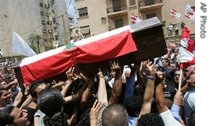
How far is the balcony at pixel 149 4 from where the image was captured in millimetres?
36719

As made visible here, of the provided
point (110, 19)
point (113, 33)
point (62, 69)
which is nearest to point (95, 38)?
point (113, 33)

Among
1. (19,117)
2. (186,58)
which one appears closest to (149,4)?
(186,58)

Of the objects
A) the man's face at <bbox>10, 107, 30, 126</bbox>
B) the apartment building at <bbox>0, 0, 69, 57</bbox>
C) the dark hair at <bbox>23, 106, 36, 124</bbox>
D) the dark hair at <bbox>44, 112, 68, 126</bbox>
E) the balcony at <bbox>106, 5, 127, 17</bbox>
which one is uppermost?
the dark hair at <bbox>44, 112, 68, 126</bbox>

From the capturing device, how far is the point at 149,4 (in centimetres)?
3728

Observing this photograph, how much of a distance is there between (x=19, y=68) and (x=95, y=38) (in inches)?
46.5

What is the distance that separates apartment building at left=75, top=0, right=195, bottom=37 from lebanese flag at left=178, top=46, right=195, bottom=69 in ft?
101

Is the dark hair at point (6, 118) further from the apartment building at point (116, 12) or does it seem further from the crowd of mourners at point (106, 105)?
the apartment building at point (116, 12)

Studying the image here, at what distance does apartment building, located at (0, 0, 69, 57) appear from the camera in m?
46.1

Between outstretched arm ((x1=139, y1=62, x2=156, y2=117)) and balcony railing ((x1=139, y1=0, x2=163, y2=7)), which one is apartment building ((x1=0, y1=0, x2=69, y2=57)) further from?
outstretched arm ((x1=139, y1=62, x2=156, y2=117))

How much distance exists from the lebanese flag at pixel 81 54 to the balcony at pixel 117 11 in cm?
3337

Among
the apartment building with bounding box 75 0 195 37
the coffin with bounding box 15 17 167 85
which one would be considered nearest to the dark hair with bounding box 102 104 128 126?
the coffin with bounding box 15 17 167 85

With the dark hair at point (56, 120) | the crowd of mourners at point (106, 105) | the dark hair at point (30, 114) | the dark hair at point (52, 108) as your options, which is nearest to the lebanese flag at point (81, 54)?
the crowd of mourners at point (106, 105)

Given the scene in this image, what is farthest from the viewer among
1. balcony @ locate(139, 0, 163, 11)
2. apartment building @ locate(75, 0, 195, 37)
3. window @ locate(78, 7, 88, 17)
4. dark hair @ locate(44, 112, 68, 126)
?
window @ locate(78, 7, 88, 17)

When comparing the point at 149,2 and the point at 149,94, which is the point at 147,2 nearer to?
the point at 149,2
